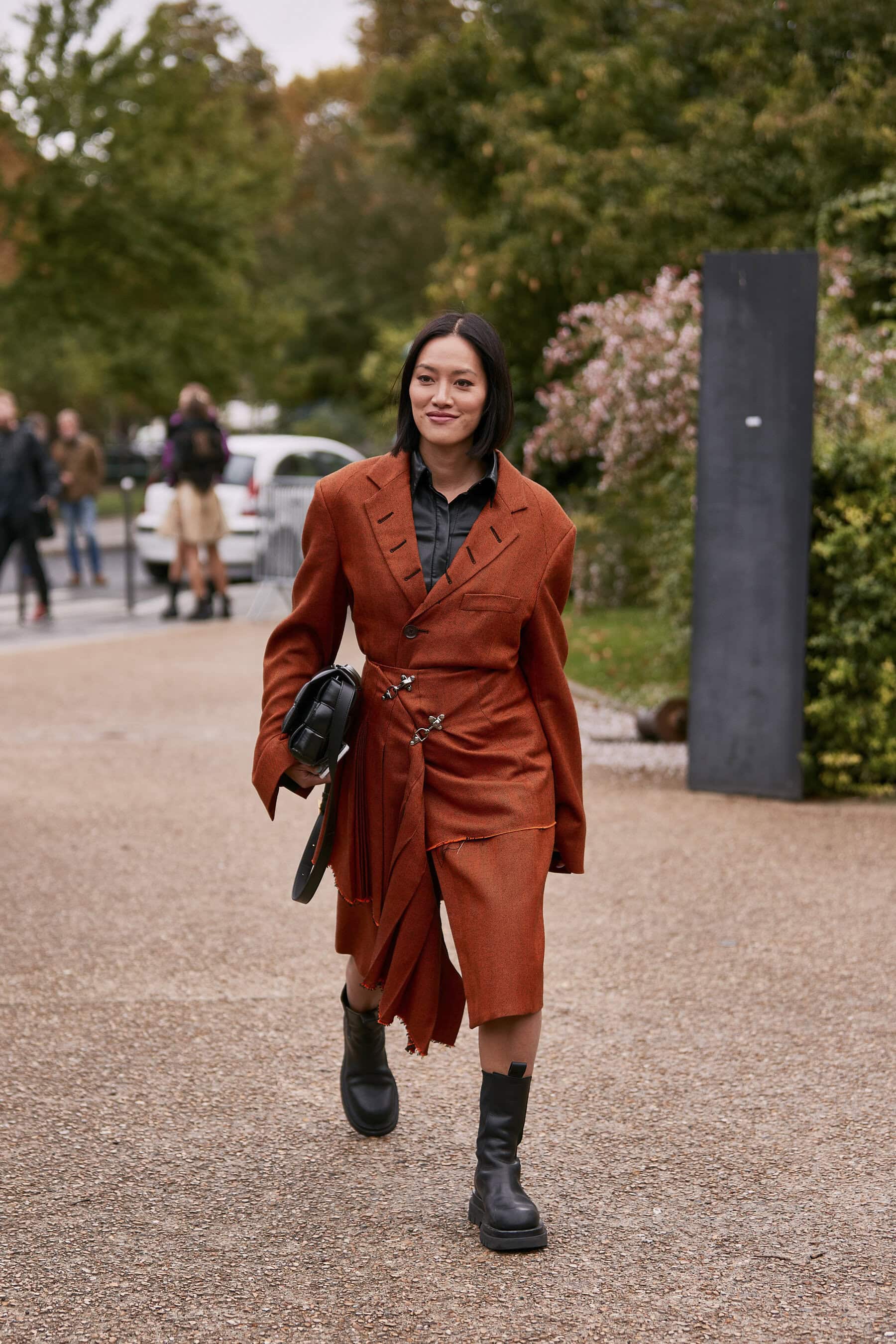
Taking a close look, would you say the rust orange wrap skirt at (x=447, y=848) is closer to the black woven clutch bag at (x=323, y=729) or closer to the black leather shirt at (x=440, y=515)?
the black woven clutch bag at (x=323, y=729)

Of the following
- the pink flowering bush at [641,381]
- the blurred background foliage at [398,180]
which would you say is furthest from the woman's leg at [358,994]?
the blurred background foliage at [398,180]

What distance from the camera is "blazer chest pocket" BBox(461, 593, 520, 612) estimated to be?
3.17 metres

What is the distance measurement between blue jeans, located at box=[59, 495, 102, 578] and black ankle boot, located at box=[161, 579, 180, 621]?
3.77 meters

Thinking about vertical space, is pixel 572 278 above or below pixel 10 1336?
above

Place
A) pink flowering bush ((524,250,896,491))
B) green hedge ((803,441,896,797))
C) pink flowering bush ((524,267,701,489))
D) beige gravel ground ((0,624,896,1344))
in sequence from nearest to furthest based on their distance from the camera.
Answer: beige gravel ground ((0,624,896,1344)), green hedge ((803,441,896,797)), pink flowering bush ((524,250,896,491)), pink flowering bush ((524,267,701,489))

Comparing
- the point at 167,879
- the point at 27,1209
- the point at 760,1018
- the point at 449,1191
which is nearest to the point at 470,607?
the point at 449,1191

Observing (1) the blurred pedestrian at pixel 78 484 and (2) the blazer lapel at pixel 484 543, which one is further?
(1) the blurred pedestrian at pixel 78 484

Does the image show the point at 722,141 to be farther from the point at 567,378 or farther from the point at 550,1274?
the point at 550,1274

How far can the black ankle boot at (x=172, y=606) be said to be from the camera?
14.2 meters

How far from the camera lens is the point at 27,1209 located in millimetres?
3309

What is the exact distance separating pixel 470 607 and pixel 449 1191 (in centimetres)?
123

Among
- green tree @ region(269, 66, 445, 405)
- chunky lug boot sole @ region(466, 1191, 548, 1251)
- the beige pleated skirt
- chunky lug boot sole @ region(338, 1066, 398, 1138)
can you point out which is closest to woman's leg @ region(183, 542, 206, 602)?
the beige pleated skirt

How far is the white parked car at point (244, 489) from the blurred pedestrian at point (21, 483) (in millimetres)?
2172

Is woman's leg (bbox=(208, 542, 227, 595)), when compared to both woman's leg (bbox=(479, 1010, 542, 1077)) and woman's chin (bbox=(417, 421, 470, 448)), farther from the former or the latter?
woman's leg (bbox=(479, 1010, 542, 1077))
